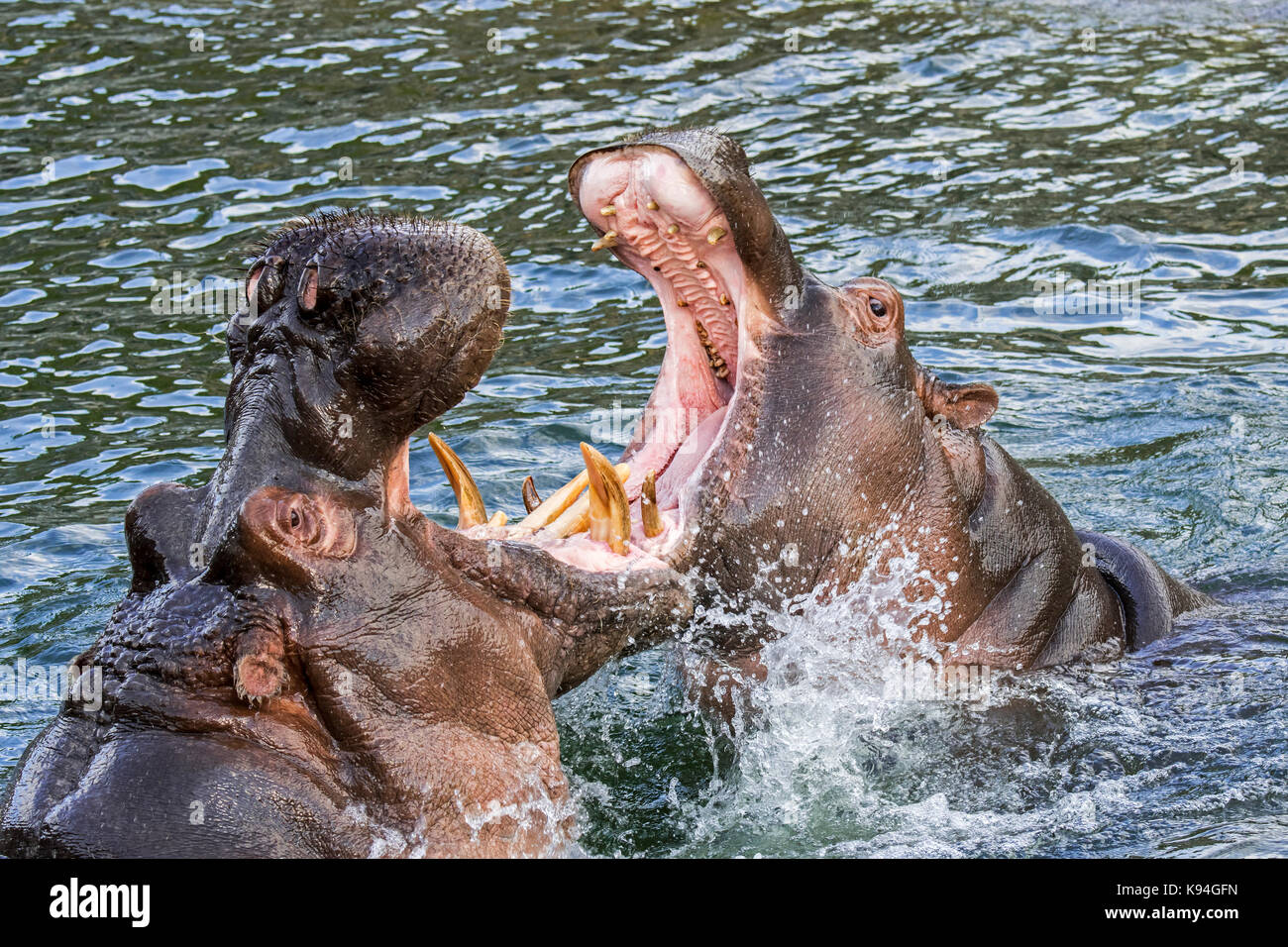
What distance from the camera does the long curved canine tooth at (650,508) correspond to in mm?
4727

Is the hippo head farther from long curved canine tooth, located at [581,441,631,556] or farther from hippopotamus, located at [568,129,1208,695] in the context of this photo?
long curved canine tooth, located at [581,441,631,556]

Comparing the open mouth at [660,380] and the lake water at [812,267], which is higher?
the open mouth at [660,380]

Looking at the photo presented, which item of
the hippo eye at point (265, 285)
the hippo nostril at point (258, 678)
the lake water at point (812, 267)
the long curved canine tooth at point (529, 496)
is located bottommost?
the lake water at point (812, 267)

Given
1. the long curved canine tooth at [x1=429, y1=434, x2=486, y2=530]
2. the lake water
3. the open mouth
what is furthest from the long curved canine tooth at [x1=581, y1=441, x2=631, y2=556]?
the lake water

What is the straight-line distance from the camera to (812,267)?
10.5 metres

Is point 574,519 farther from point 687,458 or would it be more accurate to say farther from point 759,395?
point 759,395

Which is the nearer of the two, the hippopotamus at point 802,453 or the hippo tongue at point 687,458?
the hippopotamus at point 802,453

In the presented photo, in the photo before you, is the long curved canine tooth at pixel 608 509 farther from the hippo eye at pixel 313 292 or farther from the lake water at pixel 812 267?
the hippo eye at pixel 313 292

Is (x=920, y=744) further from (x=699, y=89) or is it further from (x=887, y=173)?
(x=699, y=89)

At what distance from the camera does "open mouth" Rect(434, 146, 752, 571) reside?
15.1 ft

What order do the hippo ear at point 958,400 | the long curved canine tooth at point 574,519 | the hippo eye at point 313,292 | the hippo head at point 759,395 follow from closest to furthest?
the hippo eye at point 313,292 < the long curved canine tooth at point 574,519 < the hippo head at point 759,395 < the hippo ear at point 958,400

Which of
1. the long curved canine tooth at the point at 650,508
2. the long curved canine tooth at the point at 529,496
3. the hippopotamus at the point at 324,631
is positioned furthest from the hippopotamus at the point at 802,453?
the hippopotamus at the point at 324,631

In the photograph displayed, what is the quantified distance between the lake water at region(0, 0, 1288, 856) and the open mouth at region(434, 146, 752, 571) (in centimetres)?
63

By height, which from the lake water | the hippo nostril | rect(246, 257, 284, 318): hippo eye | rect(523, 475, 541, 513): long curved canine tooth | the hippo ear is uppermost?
rect(246, 257, 284, 318): hippo eye
